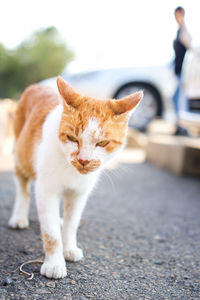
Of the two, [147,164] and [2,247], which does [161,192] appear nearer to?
[147,164]

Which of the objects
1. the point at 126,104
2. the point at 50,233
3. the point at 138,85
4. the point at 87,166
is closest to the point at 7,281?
the point at 50,233

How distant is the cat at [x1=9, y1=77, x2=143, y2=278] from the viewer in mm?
2049

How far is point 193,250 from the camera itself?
2605 mm

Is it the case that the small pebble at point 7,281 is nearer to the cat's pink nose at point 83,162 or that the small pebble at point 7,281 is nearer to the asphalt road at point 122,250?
the asphalt road at point 122,250

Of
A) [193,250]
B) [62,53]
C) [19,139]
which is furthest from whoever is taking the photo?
[62,53]

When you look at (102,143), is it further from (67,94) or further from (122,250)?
(122,250)

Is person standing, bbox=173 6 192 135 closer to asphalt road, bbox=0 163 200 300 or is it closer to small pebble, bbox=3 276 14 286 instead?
asphalt road, bbox=0 163 200 300

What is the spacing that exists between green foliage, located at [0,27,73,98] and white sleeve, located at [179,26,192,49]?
25.2 metres

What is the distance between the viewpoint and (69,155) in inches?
81.6

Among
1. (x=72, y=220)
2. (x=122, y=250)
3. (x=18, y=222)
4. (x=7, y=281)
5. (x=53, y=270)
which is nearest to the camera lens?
(x=7, y=281)

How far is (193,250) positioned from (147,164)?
3.66 metres

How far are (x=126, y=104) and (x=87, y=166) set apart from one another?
1.59 feet

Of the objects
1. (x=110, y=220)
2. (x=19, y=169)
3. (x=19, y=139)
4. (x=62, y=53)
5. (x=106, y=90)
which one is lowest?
(x=110, y=220)

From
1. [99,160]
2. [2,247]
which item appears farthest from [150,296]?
[2,247]
